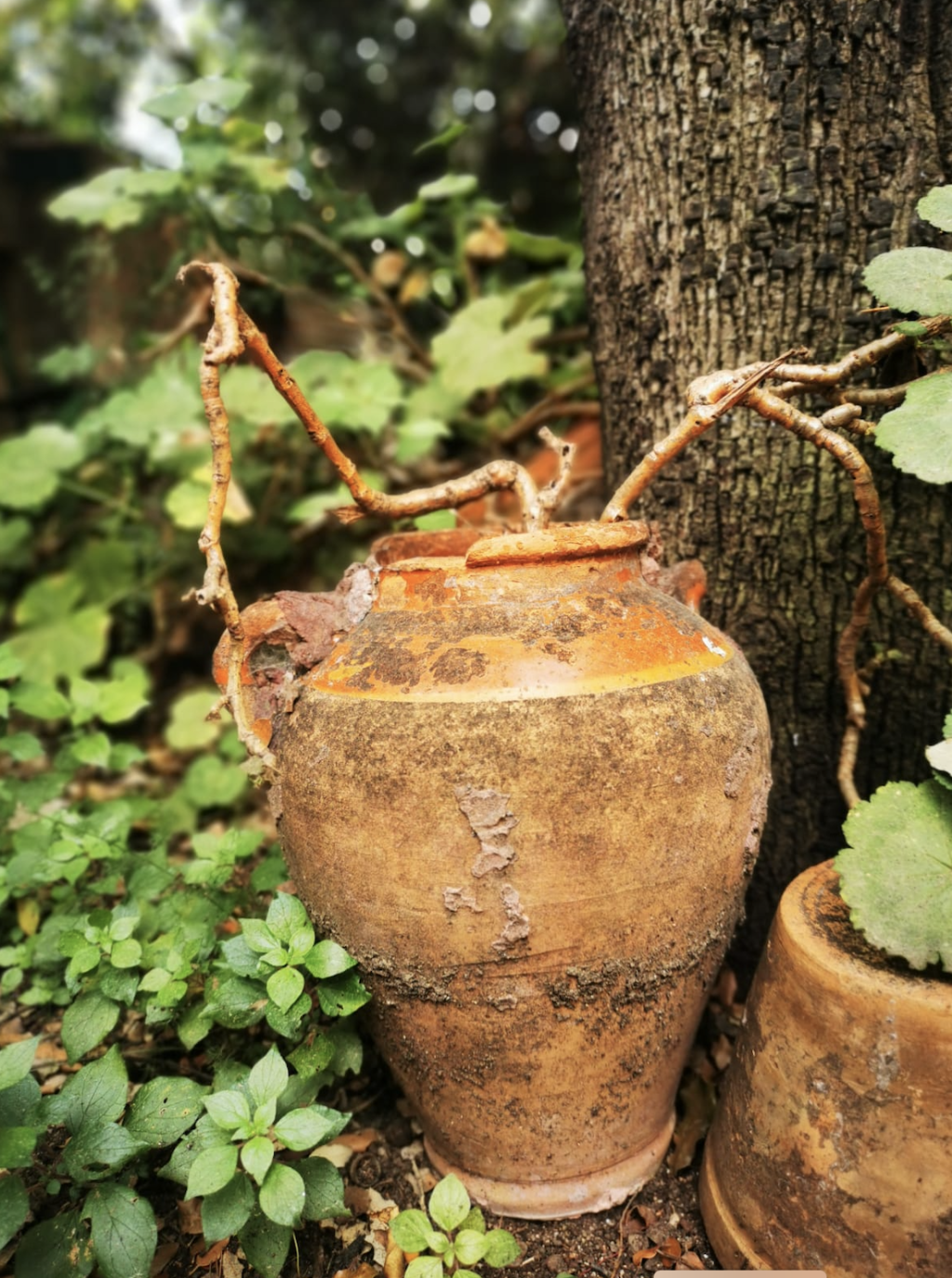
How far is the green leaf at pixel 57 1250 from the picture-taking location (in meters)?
1.11

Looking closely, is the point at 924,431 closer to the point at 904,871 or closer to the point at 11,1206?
the point at 904,871

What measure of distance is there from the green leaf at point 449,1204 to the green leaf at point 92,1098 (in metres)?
0.46

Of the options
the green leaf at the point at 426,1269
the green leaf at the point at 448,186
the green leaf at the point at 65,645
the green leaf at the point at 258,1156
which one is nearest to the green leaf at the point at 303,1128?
the green leaf at the point at 258,1156

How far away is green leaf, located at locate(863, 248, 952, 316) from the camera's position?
1272 mm

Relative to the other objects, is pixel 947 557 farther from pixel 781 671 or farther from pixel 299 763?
pixel 299 763

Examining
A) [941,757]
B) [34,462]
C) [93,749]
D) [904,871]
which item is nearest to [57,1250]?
[93,749]

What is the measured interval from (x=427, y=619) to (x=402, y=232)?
7.20ft

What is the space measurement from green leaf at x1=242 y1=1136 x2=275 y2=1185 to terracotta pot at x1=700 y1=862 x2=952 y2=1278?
0.68m

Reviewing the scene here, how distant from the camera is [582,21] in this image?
5.84 feet

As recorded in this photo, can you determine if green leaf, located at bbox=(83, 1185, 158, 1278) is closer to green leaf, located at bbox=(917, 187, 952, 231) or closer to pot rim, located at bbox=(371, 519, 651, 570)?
pot rim, located at bbox=(371, 519, 651, 570)

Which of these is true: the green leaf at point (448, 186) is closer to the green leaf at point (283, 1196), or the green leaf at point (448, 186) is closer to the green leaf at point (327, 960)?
the green leaf at point (327, 960)

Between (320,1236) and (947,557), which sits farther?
(947,557)

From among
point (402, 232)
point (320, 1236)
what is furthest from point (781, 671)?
point (402, 232)

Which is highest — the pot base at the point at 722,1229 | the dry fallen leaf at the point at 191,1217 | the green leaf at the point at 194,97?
the green leaf at the point at 194,97
